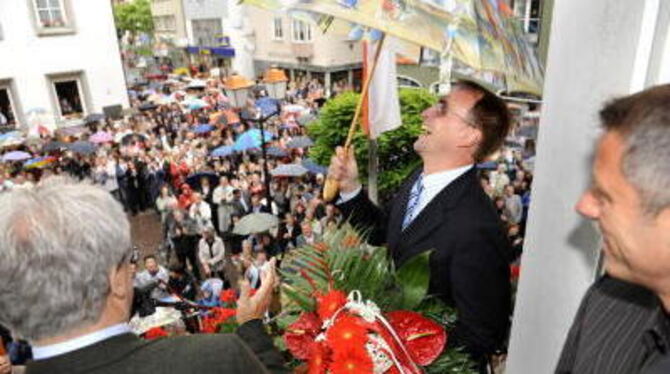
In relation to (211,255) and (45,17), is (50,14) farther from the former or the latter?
(211,255)

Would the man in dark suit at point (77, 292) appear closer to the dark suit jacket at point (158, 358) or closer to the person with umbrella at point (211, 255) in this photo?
the dark suit jacket at point (158, 358)

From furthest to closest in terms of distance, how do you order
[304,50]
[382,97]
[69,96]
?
[304,50], [69,96], [382,97]

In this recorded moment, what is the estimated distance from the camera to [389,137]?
32.9 feet

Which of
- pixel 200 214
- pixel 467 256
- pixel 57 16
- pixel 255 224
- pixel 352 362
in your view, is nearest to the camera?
pixel 352 362

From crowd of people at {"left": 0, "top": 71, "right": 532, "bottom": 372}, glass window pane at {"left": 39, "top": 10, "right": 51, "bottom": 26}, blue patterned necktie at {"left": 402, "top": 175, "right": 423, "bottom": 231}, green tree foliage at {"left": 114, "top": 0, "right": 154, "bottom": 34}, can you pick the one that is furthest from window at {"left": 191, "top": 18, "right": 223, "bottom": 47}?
blue patterned necktie at {"left": 402, "top": 175, "right": 423, "bottom": 231}

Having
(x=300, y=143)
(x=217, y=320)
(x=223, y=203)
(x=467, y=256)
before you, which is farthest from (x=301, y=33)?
(x=467, y=256)

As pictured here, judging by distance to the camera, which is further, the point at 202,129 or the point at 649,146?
the point at 202,129

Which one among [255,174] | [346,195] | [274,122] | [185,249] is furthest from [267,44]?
[346,195]

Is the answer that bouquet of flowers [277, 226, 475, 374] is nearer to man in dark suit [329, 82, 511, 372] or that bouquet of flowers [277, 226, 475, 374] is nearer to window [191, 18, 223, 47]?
man in dark suit [329, 82, 511, 372]

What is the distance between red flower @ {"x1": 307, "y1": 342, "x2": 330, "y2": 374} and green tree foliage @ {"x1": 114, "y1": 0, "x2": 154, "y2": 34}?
6049 cm

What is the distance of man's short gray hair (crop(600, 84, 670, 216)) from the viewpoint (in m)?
1.14

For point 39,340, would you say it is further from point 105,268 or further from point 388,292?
point 388,292

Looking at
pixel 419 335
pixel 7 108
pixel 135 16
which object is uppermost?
pixel 135 16

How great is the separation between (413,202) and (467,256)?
1.74 ft
